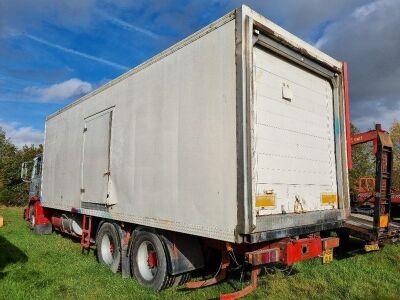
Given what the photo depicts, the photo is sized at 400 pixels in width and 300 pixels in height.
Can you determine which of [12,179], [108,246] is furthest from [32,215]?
[12,179]

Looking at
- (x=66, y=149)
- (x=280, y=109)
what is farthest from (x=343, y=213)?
(x=66, y=149)

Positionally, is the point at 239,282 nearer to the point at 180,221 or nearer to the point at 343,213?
Result: the point at 180,221

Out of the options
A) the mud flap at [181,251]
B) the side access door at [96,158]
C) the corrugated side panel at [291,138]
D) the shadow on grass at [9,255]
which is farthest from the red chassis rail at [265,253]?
the shadow on grass at [9,255]

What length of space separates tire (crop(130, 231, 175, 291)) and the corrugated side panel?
1909 mm

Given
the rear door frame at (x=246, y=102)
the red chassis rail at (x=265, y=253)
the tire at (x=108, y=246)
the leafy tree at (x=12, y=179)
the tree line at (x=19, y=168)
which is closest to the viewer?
the rear door frame at (x=246, y=102)

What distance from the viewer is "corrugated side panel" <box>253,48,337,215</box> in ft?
16.4

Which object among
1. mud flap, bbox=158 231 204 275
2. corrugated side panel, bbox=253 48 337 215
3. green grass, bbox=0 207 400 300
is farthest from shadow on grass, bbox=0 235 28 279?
corrugated side panel, bbox=253 48 337 215

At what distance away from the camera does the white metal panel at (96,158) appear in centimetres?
743

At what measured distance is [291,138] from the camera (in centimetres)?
550

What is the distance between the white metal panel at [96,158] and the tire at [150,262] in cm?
134

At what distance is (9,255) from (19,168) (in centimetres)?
2248

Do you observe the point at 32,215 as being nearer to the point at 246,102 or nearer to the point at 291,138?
the point at 291,138

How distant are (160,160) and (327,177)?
8.84 feet

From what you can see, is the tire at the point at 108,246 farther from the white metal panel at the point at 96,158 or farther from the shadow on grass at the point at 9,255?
the shadow on grass at the point at 9,255
